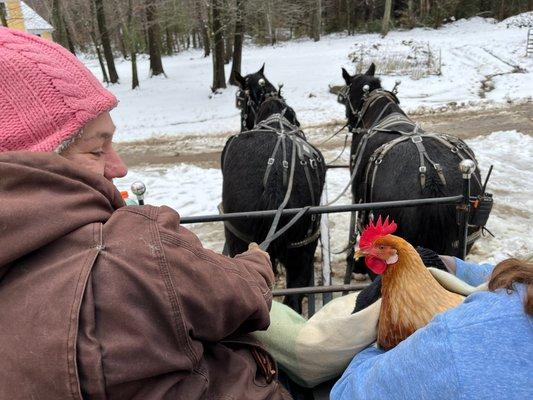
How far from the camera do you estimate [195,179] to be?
27.1 ft

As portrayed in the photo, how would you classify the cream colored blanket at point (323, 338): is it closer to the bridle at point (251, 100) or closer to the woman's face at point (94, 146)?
the woman's face at point (94, 146)

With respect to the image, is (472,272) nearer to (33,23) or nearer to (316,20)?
(33,23)

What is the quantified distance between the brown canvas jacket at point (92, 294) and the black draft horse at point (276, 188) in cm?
235

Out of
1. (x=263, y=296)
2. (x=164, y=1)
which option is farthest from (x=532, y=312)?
(x=164, y=1)

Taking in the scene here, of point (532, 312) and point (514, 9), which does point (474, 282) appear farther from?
point (514, 9)

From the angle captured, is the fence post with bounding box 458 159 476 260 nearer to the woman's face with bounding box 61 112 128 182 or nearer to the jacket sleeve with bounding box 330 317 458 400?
the jacket sleeve with bounding box 330 317 458 400

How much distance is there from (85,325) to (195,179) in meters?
7.48

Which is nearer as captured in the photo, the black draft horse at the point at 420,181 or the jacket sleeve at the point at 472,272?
the jacket sleeve at the point at 472,272

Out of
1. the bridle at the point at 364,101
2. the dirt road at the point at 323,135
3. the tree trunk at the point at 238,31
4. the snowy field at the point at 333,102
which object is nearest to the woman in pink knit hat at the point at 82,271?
the bridle at the point at 364,101

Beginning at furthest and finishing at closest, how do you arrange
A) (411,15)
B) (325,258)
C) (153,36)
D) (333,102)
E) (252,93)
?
(411,15) < (153,36) < (333,102) < (252,93) < (325,258)

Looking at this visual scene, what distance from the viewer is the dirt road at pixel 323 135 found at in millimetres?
9875

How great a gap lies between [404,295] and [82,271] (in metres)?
1.13

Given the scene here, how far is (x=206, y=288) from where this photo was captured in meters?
1.08

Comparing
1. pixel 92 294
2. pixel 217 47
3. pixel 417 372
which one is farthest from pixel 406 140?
pixel 217 47
